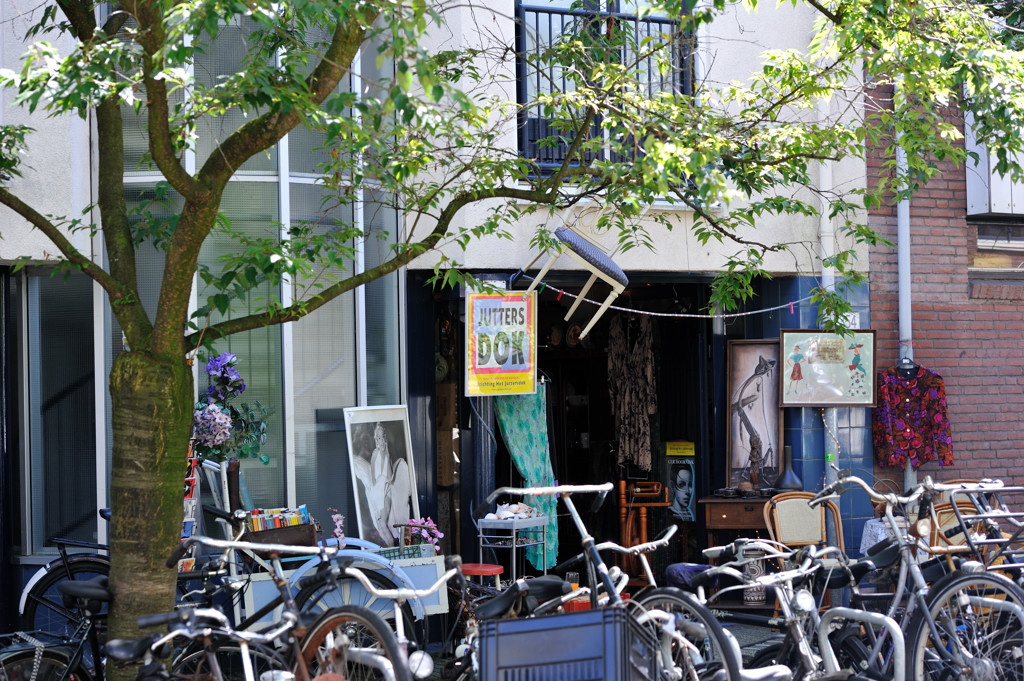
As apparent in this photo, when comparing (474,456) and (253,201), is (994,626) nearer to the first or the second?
(474,456)

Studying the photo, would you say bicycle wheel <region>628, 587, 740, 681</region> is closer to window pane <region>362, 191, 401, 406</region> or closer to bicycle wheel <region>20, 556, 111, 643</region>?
window pane <region>362, 191, 401, 406</region>

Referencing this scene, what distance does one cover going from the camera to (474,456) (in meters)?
8.43

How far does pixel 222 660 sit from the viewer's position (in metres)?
4.89

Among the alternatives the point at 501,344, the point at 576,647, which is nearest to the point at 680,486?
the point at 501,344

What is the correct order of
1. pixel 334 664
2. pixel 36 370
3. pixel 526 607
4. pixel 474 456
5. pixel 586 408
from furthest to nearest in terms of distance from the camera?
pixel 586 408
pixel 474 456
pixel 36 370
pixel 526 607
pixel 334 664

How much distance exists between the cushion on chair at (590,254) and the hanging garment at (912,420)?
119 inches

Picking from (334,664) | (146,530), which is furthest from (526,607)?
(146,530)

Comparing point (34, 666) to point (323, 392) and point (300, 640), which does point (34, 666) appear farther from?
point (323, 392)

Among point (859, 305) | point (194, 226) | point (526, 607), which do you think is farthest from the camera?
point (859, 305)

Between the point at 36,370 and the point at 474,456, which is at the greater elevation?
the point at 36,370

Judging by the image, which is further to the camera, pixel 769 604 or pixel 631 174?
pixel 769 604

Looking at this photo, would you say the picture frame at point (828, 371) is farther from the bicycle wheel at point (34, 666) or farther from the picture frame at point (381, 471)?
the bicycle wheel at point (34, 666)

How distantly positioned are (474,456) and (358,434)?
3.37 ft

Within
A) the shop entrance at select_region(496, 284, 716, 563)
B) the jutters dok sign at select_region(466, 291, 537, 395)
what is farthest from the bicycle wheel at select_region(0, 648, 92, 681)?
the shop entrance at select_region(496, 284, 716, 563)
